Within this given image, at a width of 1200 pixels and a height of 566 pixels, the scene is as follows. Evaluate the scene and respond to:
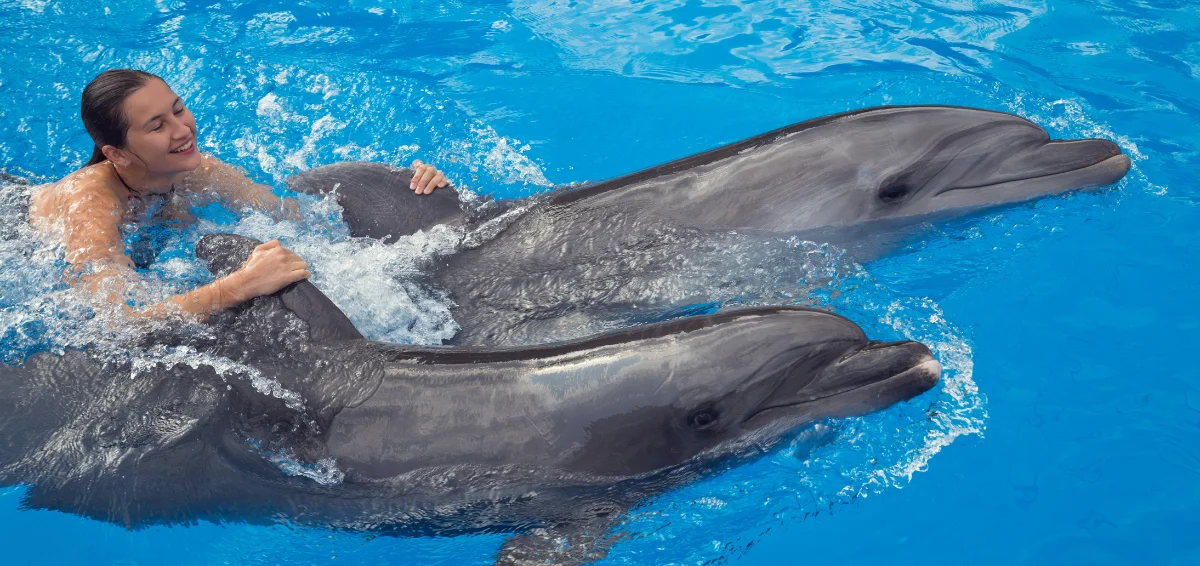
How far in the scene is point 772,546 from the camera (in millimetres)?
5133

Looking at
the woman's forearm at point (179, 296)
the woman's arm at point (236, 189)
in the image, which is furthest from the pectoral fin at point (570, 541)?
the woman's arm at point (236, 189)

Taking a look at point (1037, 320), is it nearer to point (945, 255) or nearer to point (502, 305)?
point (945, 255)

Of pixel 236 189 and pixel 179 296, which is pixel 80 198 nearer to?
pixel 236 189

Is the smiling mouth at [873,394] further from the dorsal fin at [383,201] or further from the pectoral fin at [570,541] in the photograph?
the dorsal fin at [383,201]

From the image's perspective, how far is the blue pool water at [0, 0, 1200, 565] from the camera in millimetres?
5090

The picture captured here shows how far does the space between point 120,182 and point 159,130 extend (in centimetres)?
67

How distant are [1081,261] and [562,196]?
4003 millimetres

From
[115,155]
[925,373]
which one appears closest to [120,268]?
[115,155]

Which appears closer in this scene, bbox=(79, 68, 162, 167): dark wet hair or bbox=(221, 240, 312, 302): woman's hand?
bbox=(221, 240, 312, 302): woman's hand

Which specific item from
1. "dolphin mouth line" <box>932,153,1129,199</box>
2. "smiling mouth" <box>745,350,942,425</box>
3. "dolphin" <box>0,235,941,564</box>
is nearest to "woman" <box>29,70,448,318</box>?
"dolphin" <box>0,235,941,564</box>

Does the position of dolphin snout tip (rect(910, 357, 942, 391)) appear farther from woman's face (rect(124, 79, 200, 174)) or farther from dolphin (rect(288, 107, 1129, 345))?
woman's face (rect(124, 79, 200, 174))

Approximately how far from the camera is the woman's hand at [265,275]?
487 centimetres

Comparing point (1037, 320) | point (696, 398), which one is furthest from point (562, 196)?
point (1037, 320)

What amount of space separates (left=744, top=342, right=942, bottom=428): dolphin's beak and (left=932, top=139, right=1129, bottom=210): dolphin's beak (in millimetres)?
2229
